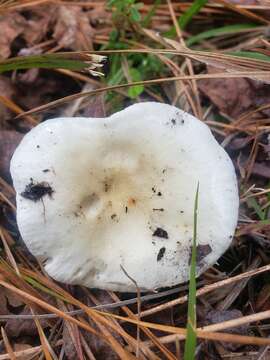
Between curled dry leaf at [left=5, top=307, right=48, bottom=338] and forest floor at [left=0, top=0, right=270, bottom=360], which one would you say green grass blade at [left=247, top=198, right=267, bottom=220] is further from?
curled dry leaf at [left=5, top=307, right=48, bottom=338]

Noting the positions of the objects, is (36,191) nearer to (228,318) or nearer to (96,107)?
(96,107)

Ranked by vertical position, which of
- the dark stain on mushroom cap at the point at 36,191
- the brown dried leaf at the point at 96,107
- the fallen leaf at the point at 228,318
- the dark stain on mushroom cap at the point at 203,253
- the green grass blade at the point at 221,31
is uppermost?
the green grass blade at the point at 221,31

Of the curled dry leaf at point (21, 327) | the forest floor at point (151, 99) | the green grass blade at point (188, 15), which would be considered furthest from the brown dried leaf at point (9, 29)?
the curled dry leaf at point (21, 327)

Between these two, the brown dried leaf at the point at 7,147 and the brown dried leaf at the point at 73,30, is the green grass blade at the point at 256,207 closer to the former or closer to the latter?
the brown dried leaf at the point at 7,147

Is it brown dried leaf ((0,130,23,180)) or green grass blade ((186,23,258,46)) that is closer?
brown dried leaf ((0,130,23,180))

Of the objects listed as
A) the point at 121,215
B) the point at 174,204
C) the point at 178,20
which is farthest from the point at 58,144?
the point at 178,20

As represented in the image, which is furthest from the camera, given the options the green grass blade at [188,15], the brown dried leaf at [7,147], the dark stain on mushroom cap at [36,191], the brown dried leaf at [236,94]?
the green grass blade at [188,15]

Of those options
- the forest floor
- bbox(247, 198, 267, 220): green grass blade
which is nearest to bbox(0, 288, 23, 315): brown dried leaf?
the forest floor

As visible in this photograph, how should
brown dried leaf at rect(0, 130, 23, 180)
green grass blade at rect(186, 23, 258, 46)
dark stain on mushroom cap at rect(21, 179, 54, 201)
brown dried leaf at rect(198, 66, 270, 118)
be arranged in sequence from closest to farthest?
1. dark stain on mushroom cap at rect(21, 179, 54, 201)
2. brown dried leaf at rect(0, 130, 23, 180)
3. brown dried leaf at rect(198, 66, 270, 118)
4. green grass blade at rect(186, 23, 258, 46)
